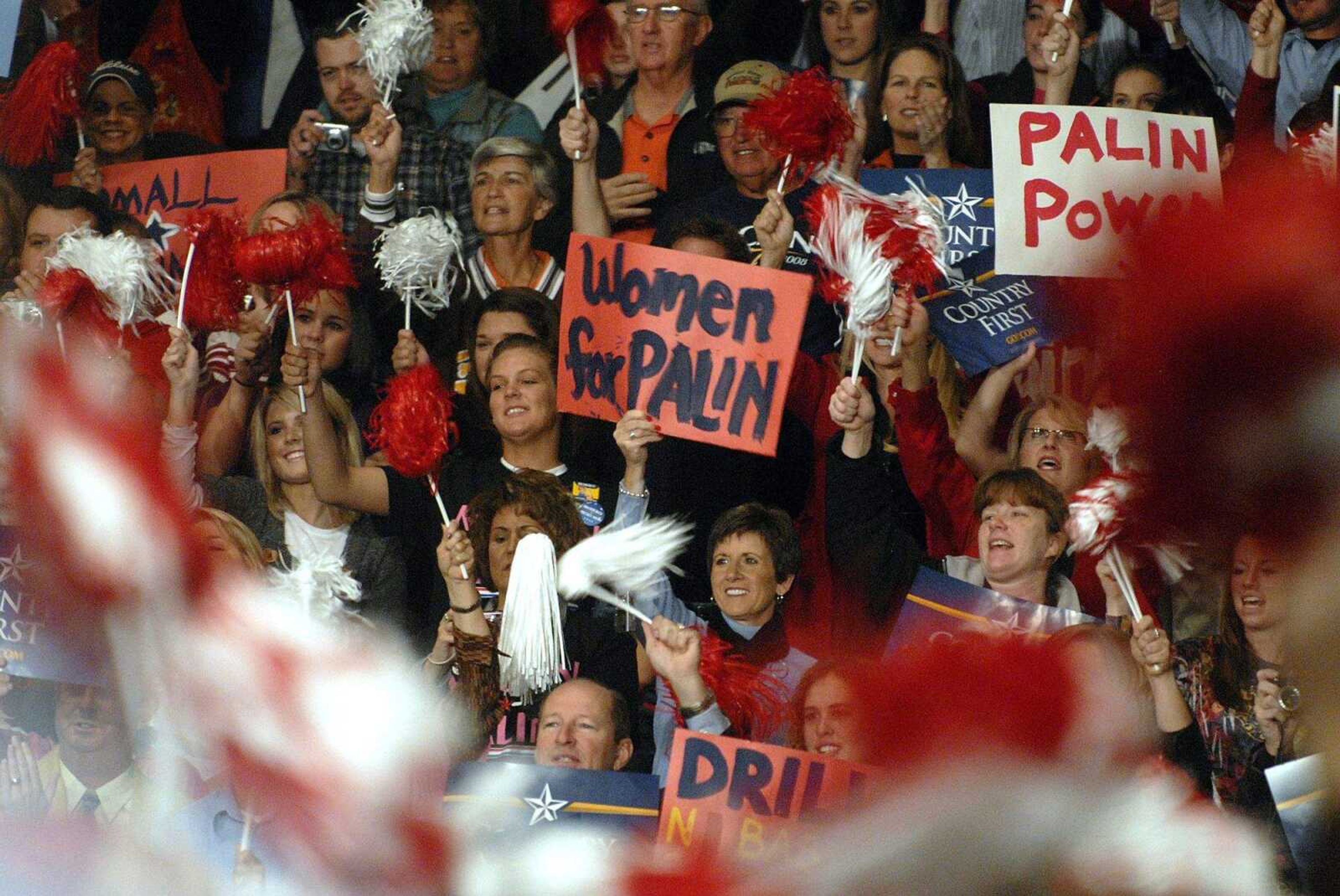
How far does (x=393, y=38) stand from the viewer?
16.4 feet

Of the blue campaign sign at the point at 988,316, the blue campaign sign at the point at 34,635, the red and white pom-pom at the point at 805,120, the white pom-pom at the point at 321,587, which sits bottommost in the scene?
the blue campaign sign at the point at 34,635

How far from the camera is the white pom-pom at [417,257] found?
4.72 meters

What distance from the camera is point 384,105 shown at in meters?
5.03

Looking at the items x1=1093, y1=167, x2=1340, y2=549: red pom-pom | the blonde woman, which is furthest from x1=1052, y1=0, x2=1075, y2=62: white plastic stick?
x1=1093, y1=167, x2=1340, y2=549: red pom-pom

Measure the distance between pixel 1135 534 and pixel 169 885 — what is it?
64 centimetres

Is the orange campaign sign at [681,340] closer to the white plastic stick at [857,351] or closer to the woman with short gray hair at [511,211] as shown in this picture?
the white plastic stick at [857,351]

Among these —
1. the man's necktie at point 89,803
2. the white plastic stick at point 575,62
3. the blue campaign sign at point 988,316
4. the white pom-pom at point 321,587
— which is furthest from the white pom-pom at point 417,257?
the man's necktie at point 89,803

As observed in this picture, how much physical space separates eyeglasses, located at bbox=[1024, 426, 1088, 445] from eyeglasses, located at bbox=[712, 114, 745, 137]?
118 cm

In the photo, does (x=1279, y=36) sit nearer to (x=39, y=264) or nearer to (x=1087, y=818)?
(x=39, y=264)

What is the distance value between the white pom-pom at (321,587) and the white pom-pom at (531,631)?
0.33 meters

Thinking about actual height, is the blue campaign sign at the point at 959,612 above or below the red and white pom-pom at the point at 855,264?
below

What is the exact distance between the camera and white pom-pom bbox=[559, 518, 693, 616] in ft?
12.7

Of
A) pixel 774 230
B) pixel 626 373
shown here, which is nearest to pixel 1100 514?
pixel 626 373

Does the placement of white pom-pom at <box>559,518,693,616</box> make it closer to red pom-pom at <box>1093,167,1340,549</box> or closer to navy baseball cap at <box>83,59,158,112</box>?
navy baseball cap at <box>83,59,158,112</box>
